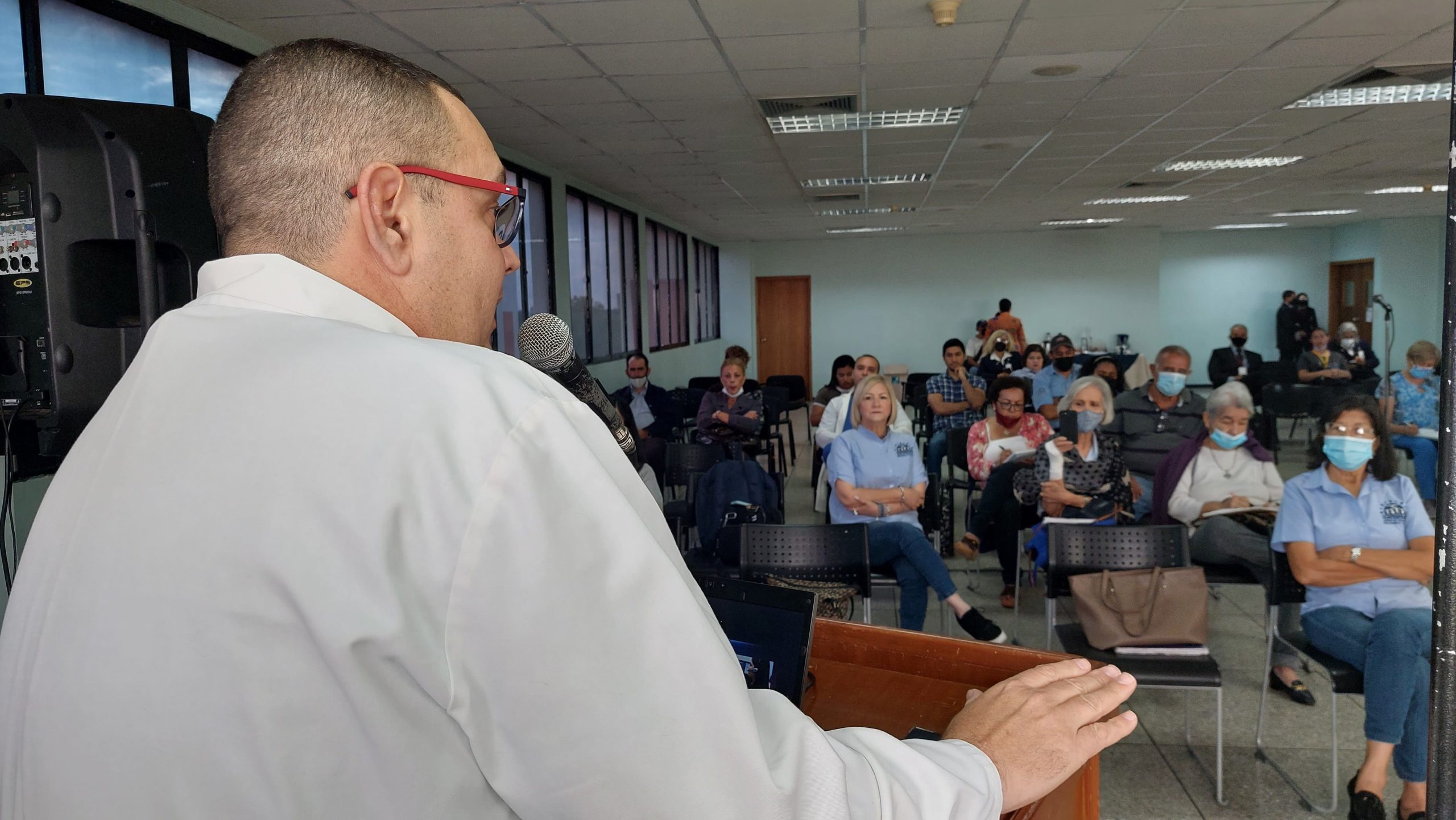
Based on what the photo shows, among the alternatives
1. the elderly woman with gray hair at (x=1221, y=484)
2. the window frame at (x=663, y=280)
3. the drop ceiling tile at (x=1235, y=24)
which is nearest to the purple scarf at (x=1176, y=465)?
the elderly woman with gray hair at (x=1221, y=484)

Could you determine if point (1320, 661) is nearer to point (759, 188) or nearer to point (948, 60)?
point (948, 60)

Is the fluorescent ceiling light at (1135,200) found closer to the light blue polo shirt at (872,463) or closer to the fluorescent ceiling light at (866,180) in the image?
the fluorescent ceiling light at (866,180)

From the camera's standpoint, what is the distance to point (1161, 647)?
315 centimetres

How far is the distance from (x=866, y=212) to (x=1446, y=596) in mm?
13071

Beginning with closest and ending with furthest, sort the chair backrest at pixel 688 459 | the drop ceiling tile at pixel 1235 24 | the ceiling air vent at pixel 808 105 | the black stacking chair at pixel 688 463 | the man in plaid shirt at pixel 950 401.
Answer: the drop ceiling tile at pixel 1235 24, the black stacking chair at pixel 688 463, the chair backrest at pixel 688 459, the ceiling air vent at pixel 808 105, the man in plaid shirt at pixel 950 401

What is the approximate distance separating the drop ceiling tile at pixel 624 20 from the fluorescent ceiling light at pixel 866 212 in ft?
27.8

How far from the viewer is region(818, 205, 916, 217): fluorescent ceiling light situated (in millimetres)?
12906

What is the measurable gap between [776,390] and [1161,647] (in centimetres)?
677

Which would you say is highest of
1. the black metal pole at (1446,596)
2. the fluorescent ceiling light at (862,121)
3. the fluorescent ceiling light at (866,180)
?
the fluorescent ceiling light at (866,180)

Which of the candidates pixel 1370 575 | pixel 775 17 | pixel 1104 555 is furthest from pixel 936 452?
pixel 1370 575

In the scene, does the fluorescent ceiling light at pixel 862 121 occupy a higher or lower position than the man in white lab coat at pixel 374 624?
higher

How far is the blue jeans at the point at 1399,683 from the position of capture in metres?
2.84

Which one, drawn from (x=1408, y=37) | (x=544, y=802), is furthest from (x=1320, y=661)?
(x=1408, y=37)

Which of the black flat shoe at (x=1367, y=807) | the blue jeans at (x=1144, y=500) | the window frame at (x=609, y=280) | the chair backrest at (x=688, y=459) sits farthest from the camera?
the window frame at (x=609, y=280)
